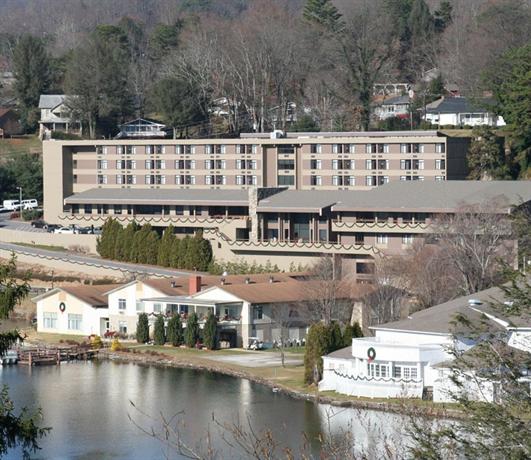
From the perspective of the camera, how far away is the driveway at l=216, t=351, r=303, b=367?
39150mm

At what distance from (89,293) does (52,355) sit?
5122mm

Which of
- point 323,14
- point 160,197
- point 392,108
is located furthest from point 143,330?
point 323,14

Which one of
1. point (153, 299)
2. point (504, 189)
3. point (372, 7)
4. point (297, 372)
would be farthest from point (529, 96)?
point (372, 7)

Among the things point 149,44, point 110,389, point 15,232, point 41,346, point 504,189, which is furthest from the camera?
point 149,44

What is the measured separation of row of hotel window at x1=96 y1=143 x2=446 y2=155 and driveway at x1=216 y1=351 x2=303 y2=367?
59.9ft

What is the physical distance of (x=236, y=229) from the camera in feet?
185

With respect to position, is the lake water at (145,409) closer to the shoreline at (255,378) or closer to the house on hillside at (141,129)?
the shoreline at (255,378)

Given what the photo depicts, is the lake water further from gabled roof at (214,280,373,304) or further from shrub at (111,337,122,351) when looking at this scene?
gabled roof at (214,280,373,304)

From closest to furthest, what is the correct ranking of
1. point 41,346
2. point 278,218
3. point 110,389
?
1. point 110,389
2. point 41,346
3. point 278,218

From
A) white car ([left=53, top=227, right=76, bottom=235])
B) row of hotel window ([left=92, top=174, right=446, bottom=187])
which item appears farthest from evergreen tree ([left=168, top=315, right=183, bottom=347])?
white car ([left=53, top=227, right=76, bottom=235])

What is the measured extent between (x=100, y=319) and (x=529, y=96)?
19.4 m

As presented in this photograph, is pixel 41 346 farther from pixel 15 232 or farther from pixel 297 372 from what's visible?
pixel 15 232

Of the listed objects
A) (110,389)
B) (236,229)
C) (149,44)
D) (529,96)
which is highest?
(149,44)

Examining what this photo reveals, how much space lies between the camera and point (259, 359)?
40.1 m
